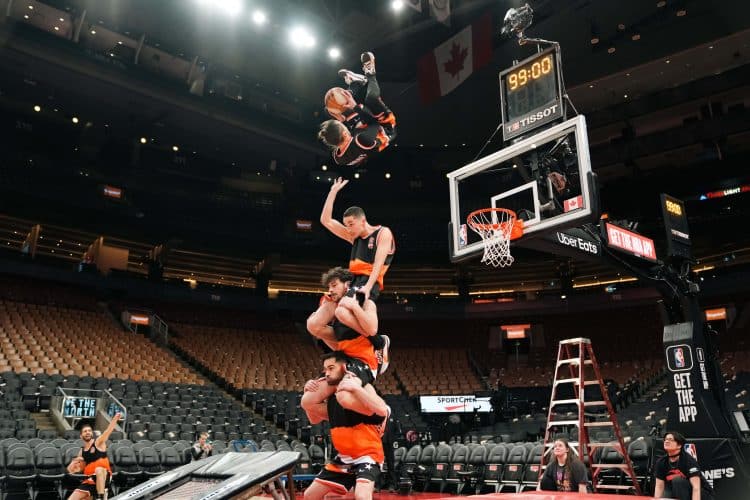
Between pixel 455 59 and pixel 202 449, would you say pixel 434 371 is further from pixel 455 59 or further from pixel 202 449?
pixel 202 449

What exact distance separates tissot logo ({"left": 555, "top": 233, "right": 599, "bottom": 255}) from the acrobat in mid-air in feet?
11.7

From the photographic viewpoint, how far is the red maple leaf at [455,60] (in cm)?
1870

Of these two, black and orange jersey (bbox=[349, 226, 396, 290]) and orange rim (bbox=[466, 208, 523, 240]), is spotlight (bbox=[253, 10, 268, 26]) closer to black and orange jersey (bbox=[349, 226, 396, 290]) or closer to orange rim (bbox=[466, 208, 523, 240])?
orange rim (bbox=[466, 208, 523, 240])

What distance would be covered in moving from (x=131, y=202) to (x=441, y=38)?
1364cm

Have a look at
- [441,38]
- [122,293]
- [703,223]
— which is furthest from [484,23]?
[122,293]

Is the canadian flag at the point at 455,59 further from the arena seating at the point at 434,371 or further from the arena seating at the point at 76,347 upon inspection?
the arena seating at the point at 76,347

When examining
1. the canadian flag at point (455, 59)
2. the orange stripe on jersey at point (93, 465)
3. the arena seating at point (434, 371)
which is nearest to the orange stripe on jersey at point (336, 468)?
the orange stripe on jersey at point (93, 465)

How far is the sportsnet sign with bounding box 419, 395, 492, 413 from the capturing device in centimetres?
1962

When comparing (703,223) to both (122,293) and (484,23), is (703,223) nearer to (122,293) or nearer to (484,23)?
(484,23)

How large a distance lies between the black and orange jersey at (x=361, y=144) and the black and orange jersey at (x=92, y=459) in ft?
16.5

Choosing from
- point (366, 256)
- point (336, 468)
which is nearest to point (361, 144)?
point (366, 256)

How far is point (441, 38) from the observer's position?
20.8 metres

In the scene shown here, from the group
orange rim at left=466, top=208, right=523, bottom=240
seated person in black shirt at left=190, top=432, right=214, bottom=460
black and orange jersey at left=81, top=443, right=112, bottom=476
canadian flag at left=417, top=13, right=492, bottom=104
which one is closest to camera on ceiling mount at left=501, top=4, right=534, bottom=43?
orange rim at left=466, top=208, right=523, bottom=240

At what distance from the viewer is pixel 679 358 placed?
8.23 metres
